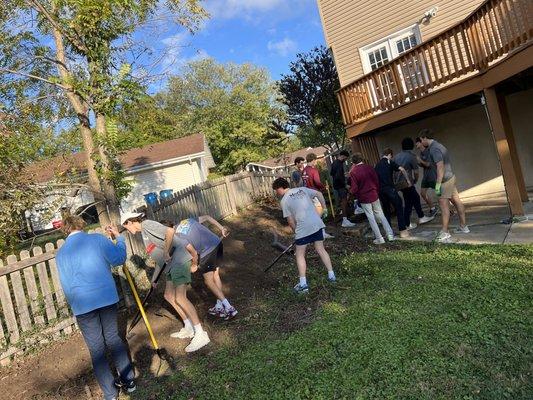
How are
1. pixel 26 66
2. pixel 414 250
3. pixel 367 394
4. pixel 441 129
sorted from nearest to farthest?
1. pixel 367 394
2. pixel 414 250
3. pixel 26 66
4. pixel 441 129

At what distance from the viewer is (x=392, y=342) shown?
4.14 metres

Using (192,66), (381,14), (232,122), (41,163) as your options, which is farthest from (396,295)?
(192,66)

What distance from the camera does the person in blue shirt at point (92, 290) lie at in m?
4.13

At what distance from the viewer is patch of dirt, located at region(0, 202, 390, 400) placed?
4.88 metres

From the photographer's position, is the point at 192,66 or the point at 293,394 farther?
the point at 192,66

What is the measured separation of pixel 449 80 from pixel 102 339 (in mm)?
8303

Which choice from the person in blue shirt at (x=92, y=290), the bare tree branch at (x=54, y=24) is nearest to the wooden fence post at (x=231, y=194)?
the bare tree branch at (x=54, y=24)

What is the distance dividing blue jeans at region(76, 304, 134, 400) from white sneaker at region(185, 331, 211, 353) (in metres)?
0.88

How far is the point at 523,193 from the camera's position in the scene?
954cm

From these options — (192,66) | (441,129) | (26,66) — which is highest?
(192,66)

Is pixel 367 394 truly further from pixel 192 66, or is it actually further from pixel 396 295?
pixel 192 66

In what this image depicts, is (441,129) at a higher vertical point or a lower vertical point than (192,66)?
lower

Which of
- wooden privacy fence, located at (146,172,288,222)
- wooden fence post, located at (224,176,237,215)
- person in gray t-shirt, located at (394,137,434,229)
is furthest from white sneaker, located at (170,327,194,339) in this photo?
wooden fence post, located at (224,176,237,215)

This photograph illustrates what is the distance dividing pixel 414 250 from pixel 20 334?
19.0 feet
